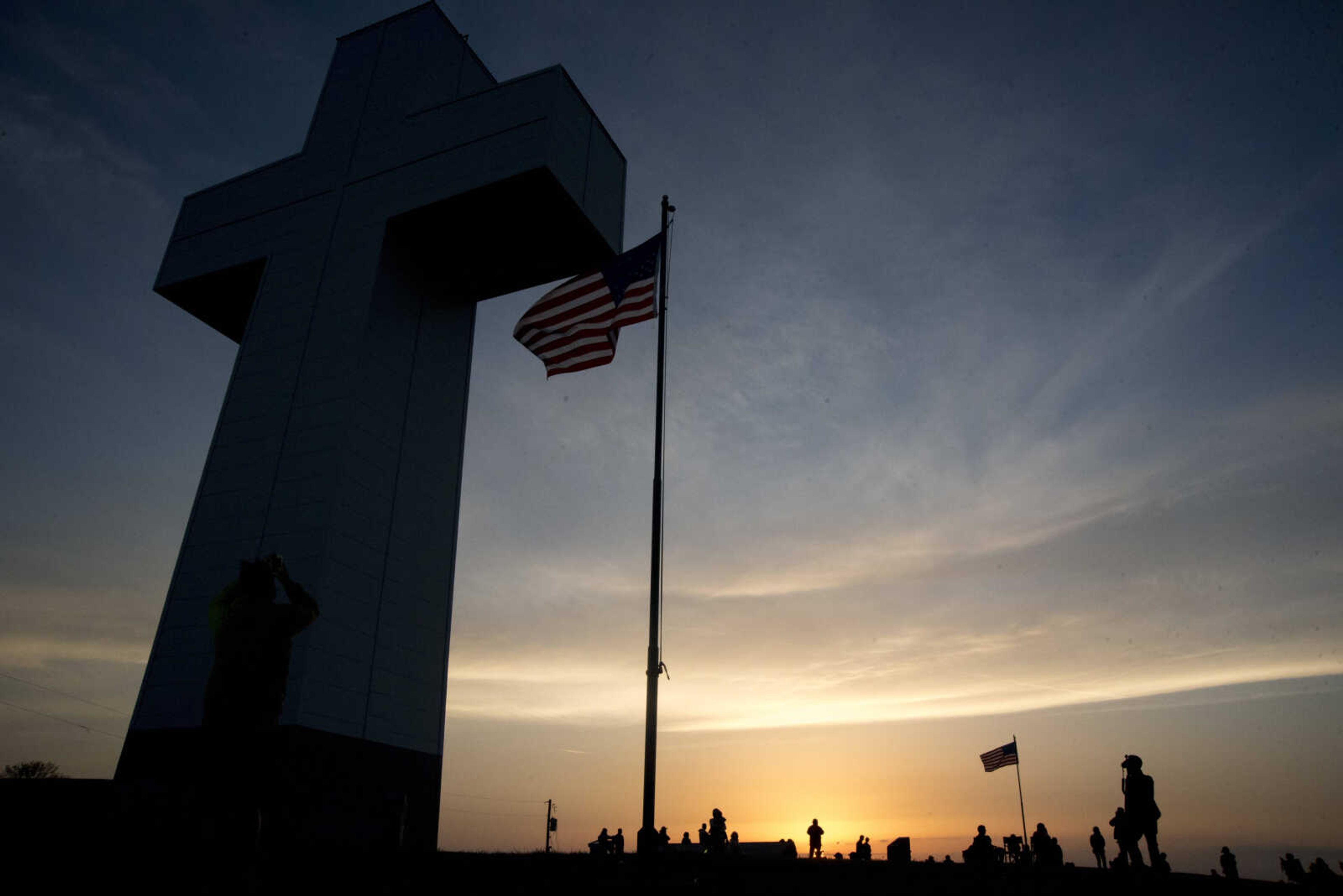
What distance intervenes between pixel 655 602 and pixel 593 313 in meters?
6.08

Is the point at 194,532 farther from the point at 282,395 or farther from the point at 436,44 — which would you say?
the point at 436,44

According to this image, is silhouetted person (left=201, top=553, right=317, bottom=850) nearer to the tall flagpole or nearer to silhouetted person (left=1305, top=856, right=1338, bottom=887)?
the tall flagpole

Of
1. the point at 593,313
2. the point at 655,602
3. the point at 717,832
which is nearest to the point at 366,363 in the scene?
the point at 593,313

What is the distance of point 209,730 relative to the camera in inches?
262

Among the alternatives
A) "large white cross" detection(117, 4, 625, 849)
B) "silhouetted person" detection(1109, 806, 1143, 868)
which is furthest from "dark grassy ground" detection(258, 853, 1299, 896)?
"large white cross" detection(117, 4, 625, 849)

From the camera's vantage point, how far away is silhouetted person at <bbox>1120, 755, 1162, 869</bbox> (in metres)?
14.6

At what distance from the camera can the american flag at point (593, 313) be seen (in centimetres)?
1603

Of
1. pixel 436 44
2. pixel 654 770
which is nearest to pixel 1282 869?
pixel 654 770

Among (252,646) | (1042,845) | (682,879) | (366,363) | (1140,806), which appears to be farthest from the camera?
(1042,845)

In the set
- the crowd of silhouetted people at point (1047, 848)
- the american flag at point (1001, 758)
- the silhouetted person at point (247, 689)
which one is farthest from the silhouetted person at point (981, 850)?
the silhouetted person at point (247, 689)

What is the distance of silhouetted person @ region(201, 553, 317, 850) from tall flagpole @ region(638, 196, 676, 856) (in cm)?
555

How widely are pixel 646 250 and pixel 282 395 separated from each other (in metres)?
8.87

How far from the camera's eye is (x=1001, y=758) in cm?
3550

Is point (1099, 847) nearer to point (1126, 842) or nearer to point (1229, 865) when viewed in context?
point (1229, 865)
